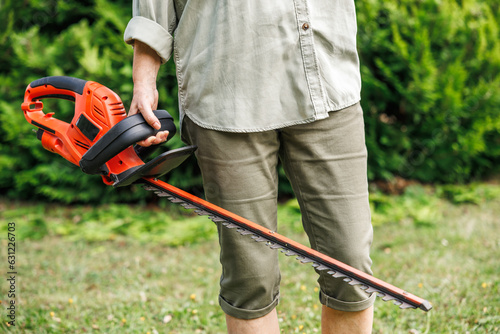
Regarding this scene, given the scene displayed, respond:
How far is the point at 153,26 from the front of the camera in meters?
1.60

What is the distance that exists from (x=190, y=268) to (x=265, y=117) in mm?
2250

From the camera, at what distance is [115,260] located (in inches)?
148

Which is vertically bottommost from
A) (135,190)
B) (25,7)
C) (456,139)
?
(135,190)

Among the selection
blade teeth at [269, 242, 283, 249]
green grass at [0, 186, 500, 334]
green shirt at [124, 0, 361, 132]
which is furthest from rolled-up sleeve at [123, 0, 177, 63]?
green grass at [0, 186, 500, 334]

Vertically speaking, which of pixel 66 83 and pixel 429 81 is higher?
pixel 66 83

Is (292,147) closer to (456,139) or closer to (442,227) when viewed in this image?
(442,227)

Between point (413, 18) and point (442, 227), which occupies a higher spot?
point (413, 18)

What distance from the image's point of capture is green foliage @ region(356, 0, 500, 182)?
4660 millimetres

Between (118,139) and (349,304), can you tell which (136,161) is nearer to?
(118,139)

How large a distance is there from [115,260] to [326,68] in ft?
9.10

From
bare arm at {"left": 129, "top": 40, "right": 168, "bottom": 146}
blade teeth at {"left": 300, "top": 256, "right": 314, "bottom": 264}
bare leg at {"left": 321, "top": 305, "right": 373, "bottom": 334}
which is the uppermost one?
bare arm at {"left": 129, "top": 40, "right": 168, "bottom": 146}

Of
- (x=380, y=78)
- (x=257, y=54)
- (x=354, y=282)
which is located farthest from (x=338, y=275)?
(x=380, y=78)

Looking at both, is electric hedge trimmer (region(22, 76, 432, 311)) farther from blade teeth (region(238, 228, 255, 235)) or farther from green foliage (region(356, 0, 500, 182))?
green foliage (region(356, 0, 500, 182))

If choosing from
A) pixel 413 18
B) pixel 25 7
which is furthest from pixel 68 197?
pixel 413 18
